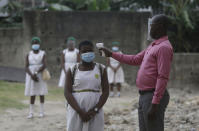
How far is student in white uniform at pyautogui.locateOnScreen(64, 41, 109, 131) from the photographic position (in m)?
4.39

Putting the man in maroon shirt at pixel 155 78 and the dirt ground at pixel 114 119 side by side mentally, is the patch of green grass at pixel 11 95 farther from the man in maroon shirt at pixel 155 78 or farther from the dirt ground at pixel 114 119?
the man in maroon shirt at pixel 155 78

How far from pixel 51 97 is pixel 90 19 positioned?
4141 mm

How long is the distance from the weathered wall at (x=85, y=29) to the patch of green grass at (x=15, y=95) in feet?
6.09

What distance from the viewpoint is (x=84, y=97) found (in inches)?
174

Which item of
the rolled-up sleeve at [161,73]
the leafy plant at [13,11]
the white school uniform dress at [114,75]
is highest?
the leafy plant at [13,11]

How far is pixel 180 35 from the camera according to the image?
48.9 feet

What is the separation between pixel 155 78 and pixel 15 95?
7.88 meters

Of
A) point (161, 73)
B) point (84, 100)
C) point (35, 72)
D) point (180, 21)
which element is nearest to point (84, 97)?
point (84, 100)

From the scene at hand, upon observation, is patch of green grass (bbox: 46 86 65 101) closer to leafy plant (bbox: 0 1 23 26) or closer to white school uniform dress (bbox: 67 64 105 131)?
leafy plant (bbox: 0 1 23 26)

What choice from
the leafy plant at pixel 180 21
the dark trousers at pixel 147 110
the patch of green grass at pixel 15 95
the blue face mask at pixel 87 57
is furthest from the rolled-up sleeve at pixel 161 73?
the leafy plant at pixel 180 21

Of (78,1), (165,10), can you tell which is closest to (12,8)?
(78,1)

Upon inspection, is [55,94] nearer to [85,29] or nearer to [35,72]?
[85,29]

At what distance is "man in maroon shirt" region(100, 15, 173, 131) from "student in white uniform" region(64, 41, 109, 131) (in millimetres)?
529

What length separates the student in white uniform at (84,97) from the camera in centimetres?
439
